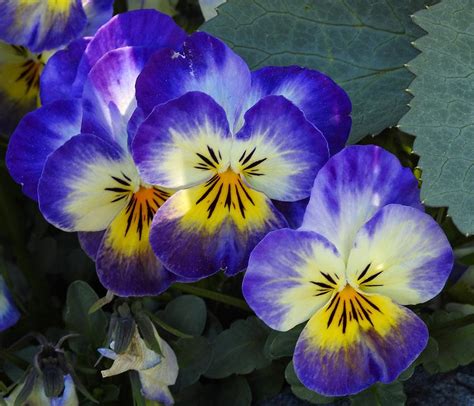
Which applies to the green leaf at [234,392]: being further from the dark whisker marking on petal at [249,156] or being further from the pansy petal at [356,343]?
the dark whisker marking on petal at [249,156]

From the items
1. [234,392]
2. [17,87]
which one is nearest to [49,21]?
[17,87]

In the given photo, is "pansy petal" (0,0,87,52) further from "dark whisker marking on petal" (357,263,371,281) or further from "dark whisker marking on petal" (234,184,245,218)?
"dark whisker marking on petal" (357,263,371,281)

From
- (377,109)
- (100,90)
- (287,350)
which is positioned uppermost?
(100,90)

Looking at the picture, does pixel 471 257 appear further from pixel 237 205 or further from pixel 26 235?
pixel 26 235

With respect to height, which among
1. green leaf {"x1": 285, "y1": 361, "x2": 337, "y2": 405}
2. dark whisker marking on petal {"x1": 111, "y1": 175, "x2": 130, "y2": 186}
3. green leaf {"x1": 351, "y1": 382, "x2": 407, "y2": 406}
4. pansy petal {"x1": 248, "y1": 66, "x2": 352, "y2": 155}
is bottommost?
green leaf {"x1": 351, "y1": 382, "x2": 407, "y2": 406}

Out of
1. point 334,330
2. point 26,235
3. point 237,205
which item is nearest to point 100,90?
point 237,205

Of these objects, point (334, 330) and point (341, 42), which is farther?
point (341, 42)

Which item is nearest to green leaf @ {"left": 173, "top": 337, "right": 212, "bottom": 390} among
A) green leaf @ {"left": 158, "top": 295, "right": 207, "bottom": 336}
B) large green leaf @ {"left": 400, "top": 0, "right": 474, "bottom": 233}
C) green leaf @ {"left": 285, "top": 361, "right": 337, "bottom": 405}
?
green leaf @ {"left": 158, "top": 295, "right": 207, "bottom": 336}
